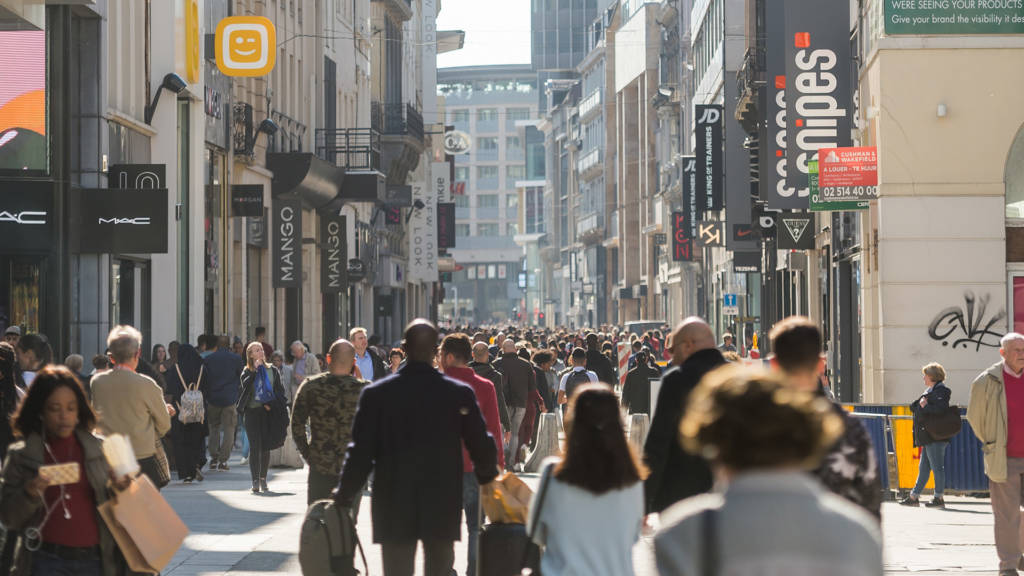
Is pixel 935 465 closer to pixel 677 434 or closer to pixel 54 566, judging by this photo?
pixel 677 434

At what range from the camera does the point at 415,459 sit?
27.3 feet

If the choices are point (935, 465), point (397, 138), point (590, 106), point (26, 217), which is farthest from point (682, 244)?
point (590, 106)

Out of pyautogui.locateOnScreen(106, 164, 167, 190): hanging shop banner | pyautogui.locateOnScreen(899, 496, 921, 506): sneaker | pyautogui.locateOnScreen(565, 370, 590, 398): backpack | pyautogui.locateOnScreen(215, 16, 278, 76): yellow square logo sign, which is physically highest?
pyautogui.locateOnScreen(215, 16, 278, 76): yellow square logo sign

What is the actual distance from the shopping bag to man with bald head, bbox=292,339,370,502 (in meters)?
2.92

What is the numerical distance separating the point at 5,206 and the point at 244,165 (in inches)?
546

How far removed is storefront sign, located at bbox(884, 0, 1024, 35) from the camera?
24.8 meters

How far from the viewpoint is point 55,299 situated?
23.2 m

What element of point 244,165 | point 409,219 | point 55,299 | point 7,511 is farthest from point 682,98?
point 7,511

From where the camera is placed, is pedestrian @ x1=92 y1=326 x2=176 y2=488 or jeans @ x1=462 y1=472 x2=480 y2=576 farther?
jeans @ x1=462 y1=472 x2=480 y2=576

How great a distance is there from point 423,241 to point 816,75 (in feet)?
155

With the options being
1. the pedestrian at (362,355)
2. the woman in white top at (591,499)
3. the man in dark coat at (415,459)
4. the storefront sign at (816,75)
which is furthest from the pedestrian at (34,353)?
the storefront sign at (816,75)

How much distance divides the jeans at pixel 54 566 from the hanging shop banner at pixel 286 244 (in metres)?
32.1

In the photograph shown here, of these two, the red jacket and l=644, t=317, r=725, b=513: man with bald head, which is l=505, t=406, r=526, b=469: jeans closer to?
the red jacket

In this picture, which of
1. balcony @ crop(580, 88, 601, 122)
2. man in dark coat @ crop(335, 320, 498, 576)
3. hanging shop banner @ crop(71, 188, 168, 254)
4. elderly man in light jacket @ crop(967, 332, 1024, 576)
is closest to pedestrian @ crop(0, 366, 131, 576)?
man in dark coat @ crop(335, 320, 498, 576)
